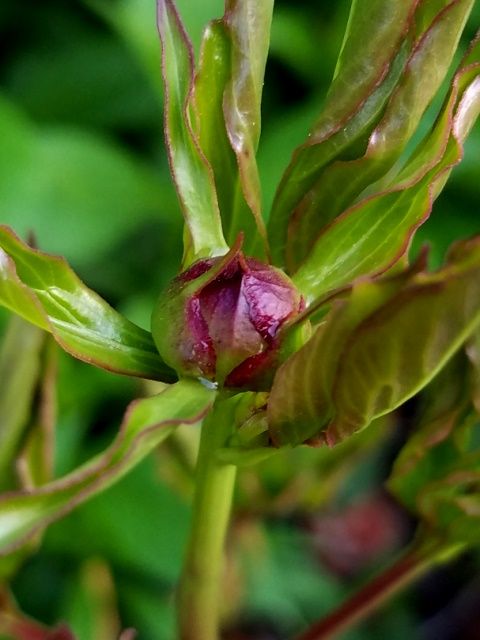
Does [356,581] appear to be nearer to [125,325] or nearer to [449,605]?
[449,605]

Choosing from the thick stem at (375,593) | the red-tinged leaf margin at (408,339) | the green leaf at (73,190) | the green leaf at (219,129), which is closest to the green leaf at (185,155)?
the green leaf at (219,129)

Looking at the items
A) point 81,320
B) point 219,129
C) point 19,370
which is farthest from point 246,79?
point 19,370

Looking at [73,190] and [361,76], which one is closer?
[361,76]

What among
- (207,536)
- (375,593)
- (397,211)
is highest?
(397,211)

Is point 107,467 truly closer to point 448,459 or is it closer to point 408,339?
point 408,339

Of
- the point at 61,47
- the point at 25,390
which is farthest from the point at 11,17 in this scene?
the point at 25,390

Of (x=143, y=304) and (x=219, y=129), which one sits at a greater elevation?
(x=219, y=129)
